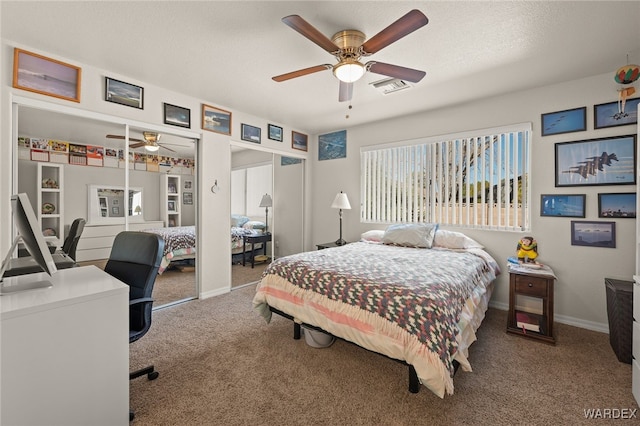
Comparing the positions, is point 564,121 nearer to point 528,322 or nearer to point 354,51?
point 528,322

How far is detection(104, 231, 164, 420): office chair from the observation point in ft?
5.79

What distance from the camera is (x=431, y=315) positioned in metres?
1.63

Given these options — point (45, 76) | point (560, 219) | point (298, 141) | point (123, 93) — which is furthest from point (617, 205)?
point (45, 76)

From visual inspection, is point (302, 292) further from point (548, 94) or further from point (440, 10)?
point (548, 94)

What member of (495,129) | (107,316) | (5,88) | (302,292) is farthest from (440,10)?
(5,88)

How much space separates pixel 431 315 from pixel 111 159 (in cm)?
335

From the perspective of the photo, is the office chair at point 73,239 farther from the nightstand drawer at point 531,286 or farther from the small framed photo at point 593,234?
the small framed photo at point 593,234

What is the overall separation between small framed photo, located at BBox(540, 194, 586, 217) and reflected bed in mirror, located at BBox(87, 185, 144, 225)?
452 cm

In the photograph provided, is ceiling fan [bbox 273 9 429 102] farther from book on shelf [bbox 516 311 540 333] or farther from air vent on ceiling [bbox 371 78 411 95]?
book on shelf [bbox 516 311 540 333]

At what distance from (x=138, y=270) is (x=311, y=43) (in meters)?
2.16

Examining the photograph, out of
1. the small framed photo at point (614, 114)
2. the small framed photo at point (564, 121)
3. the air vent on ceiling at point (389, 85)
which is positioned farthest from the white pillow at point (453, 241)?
the air vent on ceiling at point (389, 85)

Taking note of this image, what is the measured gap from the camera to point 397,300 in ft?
5.75

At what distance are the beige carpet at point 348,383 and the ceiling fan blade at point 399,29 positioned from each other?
7.51 ft

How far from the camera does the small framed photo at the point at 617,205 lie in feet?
8.36
